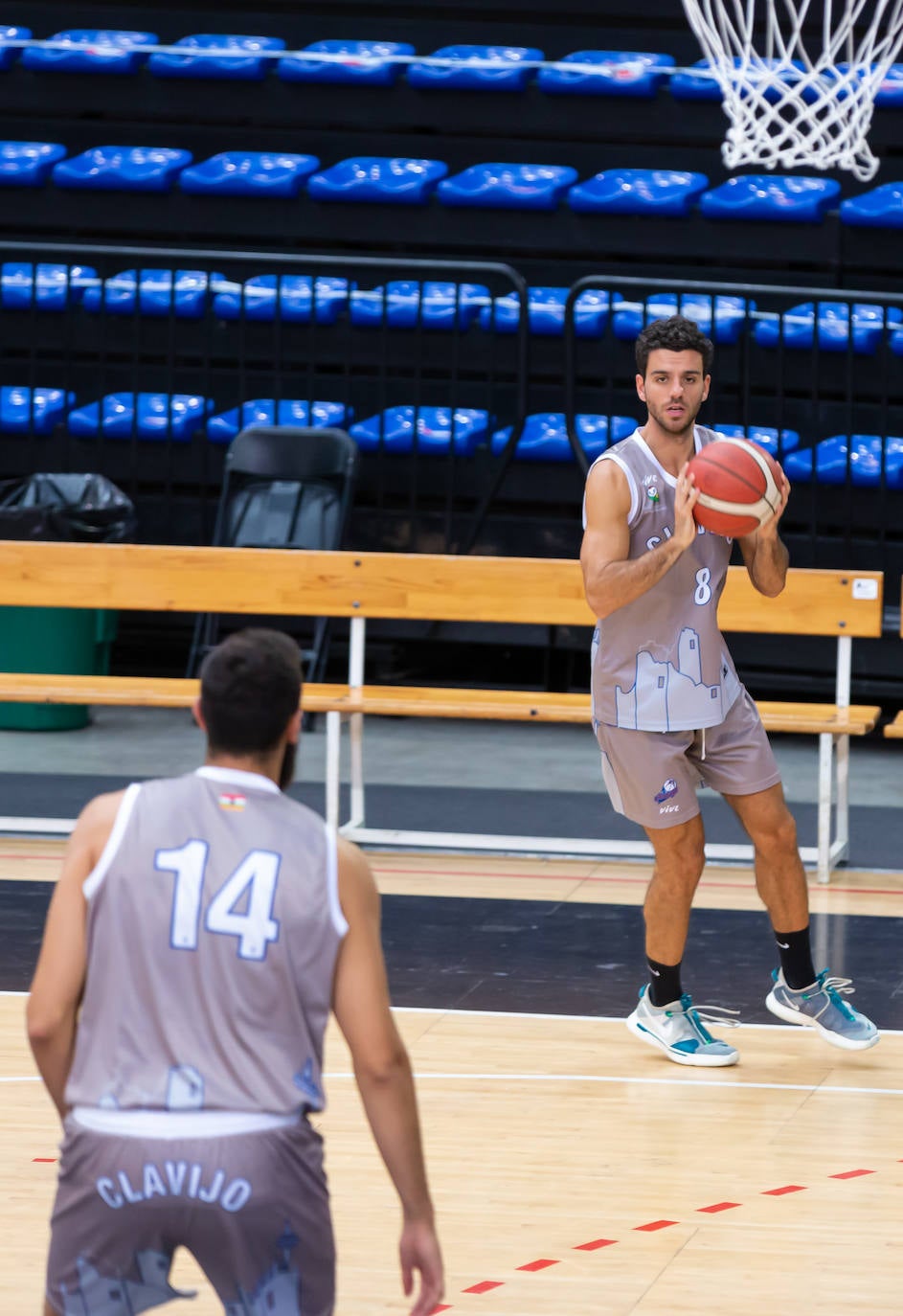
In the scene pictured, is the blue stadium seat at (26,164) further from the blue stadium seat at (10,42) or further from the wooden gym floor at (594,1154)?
the wooden gym floor at (594,1154)

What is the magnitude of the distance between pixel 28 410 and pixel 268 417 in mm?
1233

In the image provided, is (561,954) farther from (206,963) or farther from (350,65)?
(350,65)

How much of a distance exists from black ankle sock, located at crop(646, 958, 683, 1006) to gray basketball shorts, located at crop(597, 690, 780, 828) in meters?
0.39

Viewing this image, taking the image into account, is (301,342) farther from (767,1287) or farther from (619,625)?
(767,1287)

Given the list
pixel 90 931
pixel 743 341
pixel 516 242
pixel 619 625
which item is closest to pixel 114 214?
pixel 516 242

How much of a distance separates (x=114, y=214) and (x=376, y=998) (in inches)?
392

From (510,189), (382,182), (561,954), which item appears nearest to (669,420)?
(561,954)

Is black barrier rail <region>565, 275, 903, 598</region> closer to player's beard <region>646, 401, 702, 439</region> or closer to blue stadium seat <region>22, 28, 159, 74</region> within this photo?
blue stadium seat <region>22, 28, 159, 74</region>

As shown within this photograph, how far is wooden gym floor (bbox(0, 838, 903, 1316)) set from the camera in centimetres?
384

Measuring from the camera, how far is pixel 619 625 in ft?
17.2

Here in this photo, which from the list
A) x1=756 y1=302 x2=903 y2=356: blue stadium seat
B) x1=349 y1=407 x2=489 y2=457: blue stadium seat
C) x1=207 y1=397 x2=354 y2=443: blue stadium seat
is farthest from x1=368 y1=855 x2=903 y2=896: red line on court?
x1=207 y1=397 x2=354 y2=443: blue stadium seat

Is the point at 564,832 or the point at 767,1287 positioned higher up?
the point at 767,1287

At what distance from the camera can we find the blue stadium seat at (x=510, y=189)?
37.4 ft

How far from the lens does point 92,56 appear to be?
485 inches
